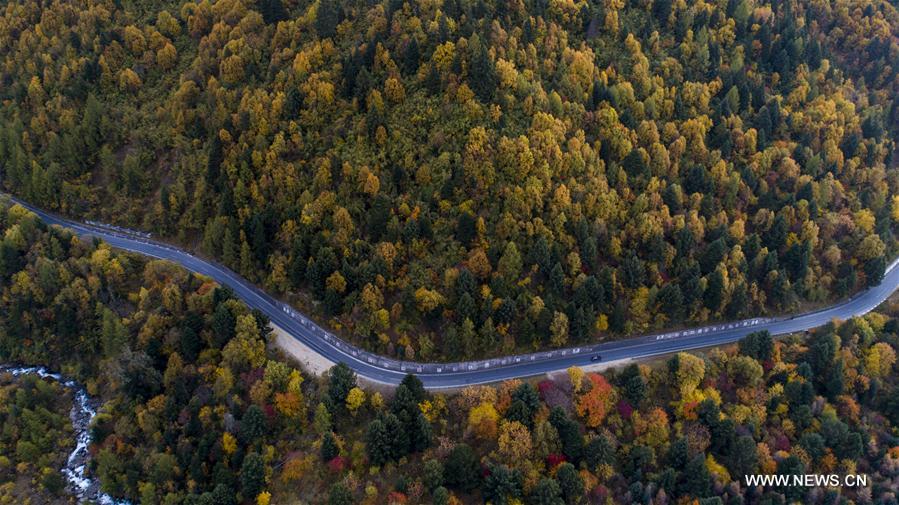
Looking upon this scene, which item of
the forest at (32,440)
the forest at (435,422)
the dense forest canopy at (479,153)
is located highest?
the dense forest canopy at (479,153)

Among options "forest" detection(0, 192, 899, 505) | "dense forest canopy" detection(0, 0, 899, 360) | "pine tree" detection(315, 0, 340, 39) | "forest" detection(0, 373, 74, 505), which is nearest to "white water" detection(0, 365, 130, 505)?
"forest" detection(0, 373, 74, 505)

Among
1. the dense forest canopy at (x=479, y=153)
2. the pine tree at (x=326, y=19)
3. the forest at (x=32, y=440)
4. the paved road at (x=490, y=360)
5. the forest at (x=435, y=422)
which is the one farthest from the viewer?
the pine tree at (x=326, y=19)

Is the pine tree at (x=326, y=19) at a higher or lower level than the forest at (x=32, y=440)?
higher

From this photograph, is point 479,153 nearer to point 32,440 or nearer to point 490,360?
point 490,360

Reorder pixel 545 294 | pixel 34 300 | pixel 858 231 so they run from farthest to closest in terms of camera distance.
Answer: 1. pixel 858 231
2. pixel 34 300
3. pixel 545 294

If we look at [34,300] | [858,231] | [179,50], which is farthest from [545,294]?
[179,50]

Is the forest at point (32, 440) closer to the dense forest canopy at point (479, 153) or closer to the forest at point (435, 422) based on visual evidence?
the forest at point (435, 422)

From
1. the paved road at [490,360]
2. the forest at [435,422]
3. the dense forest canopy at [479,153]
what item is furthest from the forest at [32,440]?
the dense forest canopy at [479,153]

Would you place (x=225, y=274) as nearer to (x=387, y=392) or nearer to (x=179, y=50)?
(x=387, y=392)
